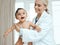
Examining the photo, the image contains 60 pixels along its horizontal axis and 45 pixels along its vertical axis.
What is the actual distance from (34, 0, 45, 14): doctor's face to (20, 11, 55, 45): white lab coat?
0.07 metres

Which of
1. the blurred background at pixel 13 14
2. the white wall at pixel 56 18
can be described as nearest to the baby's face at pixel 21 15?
the blurred background at pixel 13 14

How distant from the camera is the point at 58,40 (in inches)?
40.6

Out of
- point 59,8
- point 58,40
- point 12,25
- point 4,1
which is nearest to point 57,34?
point 58,40

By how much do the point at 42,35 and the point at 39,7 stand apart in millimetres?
227

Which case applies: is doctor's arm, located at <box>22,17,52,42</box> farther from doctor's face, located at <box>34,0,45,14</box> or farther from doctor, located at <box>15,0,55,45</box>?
doctor's face, located at <box>34,0,45,14</box>

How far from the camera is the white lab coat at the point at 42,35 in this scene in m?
1.01

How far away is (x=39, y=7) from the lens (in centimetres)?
107

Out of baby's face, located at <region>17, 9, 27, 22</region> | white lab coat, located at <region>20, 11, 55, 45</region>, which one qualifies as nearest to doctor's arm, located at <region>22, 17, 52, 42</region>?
white lab coat, located at <region>20, 11, 55, 45</region>

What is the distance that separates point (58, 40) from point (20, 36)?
0.30 m

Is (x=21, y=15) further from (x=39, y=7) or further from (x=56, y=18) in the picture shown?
(x=56, y=18)

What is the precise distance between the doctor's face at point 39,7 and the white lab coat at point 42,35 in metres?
0.07

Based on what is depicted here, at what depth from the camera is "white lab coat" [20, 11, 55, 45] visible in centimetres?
101

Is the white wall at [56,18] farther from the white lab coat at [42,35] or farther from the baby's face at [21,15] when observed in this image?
the baby's face at [21,15]

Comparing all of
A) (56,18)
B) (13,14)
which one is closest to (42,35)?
(56,18)
